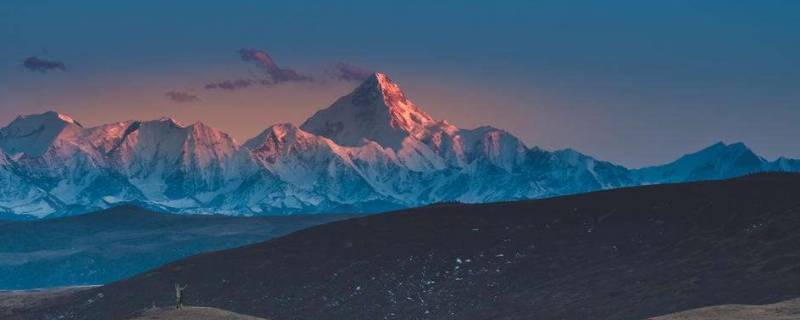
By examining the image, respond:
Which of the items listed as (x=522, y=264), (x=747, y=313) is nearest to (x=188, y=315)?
(x=747, y=313)

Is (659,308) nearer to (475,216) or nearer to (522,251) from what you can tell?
(522,251)

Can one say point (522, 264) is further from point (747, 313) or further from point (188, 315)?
point (747, 313)

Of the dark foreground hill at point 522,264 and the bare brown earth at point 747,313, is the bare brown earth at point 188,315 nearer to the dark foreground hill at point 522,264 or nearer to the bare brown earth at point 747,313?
the dark foreground hill at point 522,264

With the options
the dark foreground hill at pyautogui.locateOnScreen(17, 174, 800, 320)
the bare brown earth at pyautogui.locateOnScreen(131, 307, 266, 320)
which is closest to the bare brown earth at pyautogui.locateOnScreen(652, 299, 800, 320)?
the dark foreground hill at pyautogui.locateOnScreen(17, 174, 800, 320)

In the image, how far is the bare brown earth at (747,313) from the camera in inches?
3290

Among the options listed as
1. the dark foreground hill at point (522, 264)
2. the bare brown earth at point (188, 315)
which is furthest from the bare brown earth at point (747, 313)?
the bare brown earth at point (188, 315)

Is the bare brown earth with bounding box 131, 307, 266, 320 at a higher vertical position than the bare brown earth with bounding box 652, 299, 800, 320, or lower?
lower

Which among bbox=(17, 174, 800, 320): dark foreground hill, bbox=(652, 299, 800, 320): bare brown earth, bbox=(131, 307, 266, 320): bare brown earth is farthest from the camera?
bbox=(17, 174, 800, 320): dark foreground hill

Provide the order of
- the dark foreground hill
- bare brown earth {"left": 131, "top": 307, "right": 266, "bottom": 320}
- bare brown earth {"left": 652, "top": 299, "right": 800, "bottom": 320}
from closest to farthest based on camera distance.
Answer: bare brown earth {"left": 652, "top": 299, "right": 800, "bottom": 320} < bare brown earth {"left": 131, "top": 307, "right": 266, "bottom": 320} < the dark foreground hill

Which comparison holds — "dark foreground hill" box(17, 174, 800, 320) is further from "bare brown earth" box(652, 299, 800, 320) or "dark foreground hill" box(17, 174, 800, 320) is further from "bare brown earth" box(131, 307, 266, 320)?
"bare brown earth" box(652, 299, 800, 320)

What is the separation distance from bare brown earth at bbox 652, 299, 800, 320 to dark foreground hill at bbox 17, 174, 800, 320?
702 inches

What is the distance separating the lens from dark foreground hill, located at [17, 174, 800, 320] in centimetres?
12588

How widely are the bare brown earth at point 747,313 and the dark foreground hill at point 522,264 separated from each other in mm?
17826

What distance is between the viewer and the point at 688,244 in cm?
14438
